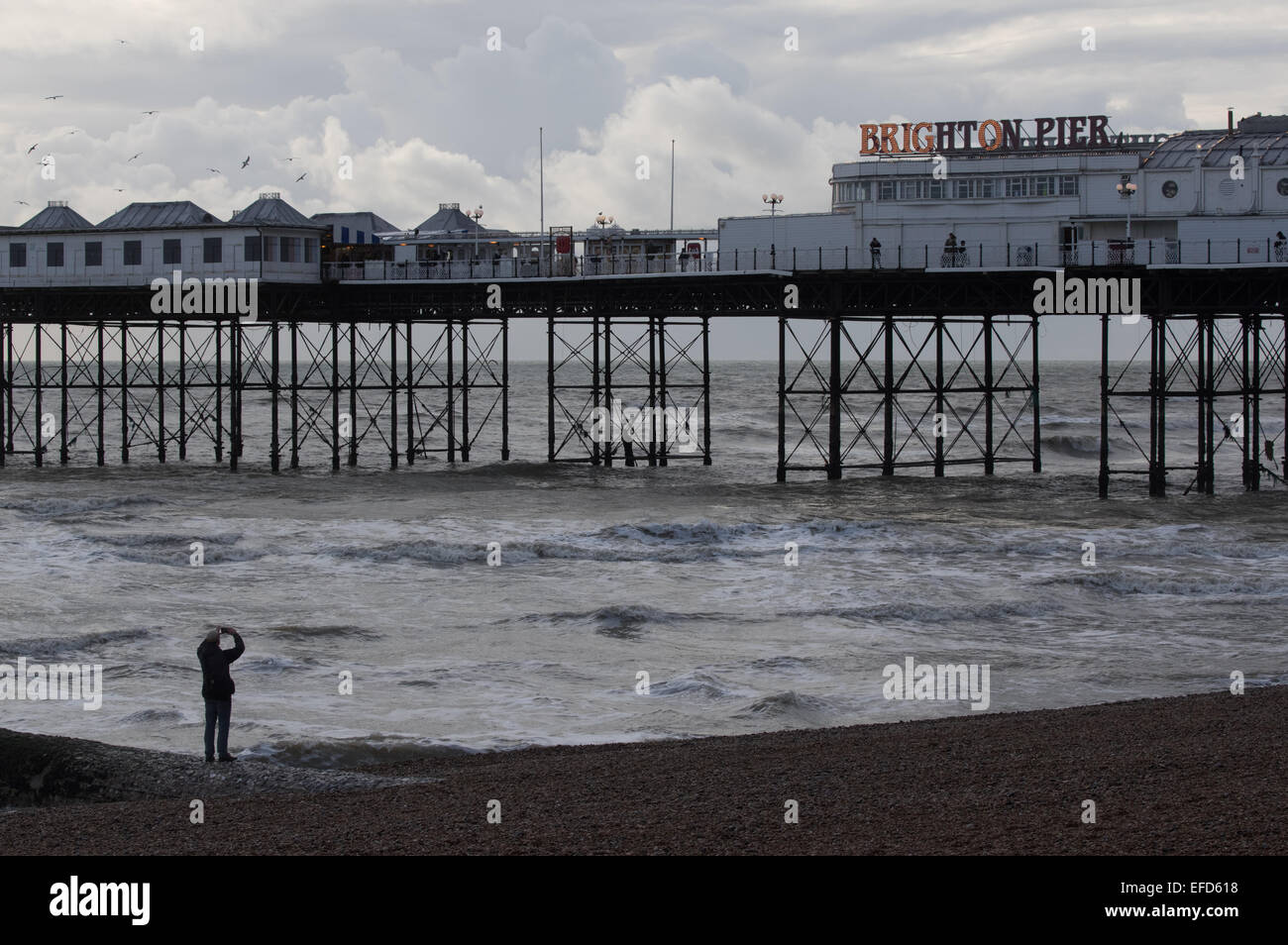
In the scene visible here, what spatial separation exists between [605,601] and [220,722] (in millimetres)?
12510

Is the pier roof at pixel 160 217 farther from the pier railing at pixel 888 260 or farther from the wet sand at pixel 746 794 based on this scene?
the wet sand at pixel 746 794

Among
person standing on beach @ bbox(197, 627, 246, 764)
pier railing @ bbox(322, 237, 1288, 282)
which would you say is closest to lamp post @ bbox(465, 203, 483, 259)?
pier railing @ bbox(322, 237, 1288, 282)

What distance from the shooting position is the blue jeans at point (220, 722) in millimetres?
16359

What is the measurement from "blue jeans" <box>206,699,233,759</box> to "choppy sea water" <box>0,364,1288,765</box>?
132 cm

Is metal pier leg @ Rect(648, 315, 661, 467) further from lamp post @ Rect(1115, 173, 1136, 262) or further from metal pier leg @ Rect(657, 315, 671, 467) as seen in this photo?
lamp post @ Rect(1115, 173, 1136, 262)

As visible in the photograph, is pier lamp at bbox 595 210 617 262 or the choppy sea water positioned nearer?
the choppy sea water

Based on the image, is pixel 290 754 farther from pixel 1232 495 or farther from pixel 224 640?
pixel 1232 495

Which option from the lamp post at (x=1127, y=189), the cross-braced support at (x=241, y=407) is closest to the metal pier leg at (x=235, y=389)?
the cross-braced support at (x=241, y=407)

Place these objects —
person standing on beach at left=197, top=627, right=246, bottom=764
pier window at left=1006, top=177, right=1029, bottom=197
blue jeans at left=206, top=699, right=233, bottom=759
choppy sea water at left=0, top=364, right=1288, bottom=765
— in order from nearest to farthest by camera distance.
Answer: blue jeans at left=206, top=699, right=233, bottom=759
person standing on beach at left=197, top=627, right=246, bottom=764
choppy sea water at left=0, top=364, right=1288, bottom=765
pier window at left=1006, top=177, right=1029, bottom=197

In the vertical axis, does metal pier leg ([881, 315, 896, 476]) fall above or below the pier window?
below

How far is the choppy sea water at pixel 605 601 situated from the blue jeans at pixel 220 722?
1.32m

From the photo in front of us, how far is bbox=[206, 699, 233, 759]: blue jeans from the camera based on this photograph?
16.4 metres

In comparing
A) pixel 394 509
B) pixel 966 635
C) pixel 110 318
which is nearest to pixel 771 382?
pixel 110 318
